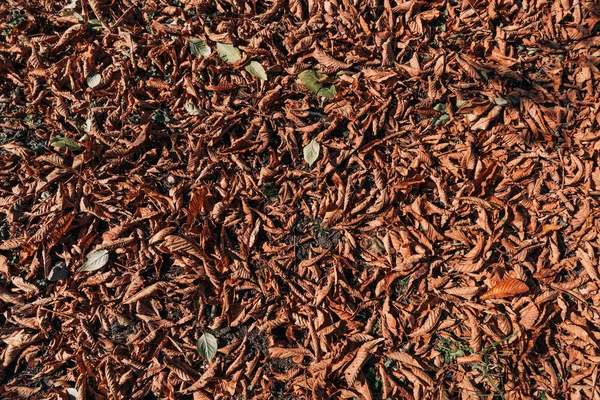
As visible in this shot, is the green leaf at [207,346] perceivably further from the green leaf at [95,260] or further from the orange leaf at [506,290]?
the orange leaf at [506,290]

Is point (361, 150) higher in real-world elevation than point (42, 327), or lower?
higher

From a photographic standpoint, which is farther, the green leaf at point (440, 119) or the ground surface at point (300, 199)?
the green leaf at point (440, 119)

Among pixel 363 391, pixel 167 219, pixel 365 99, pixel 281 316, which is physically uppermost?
pixel 365 99

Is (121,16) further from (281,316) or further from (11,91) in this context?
(281,316)


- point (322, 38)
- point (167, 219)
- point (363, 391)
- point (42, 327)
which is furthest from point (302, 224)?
point (42, 327)

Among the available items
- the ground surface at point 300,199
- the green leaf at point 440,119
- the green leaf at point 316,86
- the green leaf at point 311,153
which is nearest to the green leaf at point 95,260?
the ground surface at point 300,199

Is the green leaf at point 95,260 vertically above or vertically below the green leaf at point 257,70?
below

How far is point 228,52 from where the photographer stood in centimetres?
283

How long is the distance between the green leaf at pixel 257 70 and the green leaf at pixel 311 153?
51cm

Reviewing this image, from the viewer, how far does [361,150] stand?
2.68m

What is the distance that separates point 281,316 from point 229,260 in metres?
0.40

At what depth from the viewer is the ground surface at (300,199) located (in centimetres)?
238

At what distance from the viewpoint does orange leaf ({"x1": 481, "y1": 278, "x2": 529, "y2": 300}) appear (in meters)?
2.43

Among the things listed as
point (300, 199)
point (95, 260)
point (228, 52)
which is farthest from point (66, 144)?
point (300, 199)
